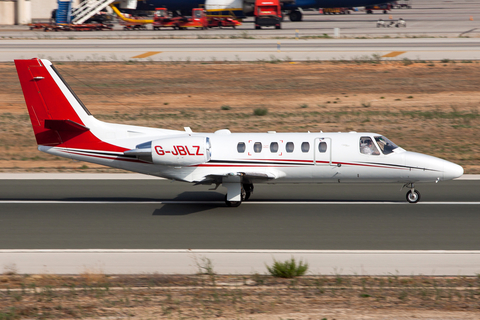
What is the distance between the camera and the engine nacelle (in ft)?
56.3

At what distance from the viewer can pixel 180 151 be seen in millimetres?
17172

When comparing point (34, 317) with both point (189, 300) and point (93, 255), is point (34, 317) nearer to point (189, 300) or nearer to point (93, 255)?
point (189, 300)

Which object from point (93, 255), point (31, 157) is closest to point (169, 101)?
point (31, 157)

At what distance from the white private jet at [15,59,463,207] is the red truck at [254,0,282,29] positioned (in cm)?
6057

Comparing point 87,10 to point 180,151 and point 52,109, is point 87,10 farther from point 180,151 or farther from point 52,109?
point 180,151

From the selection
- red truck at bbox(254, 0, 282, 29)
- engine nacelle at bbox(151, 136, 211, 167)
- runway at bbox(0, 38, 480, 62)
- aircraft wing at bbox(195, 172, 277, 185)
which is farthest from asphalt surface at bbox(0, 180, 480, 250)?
red truck at bbox(254, 0, 282, 29)

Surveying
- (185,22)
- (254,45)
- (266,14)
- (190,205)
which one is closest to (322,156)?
(190,205)

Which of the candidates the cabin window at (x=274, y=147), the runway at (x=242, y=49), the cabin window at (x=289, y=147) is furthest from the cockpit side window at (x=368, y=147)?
the runway at (x=242, y=49)

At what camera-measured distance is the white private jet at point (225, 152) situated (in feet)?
57.0

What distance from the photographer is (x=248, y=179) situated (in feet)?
57.1

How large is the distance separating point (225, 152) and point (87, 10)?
72.9 metres

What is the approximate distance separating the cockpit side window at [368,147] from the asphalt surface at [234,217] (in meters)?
1.80

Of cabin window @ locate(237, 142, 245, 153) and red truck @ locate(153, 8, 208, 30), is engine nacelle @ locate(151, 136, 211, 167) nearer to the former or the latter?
cabin window @ locate(237, 142, 245, 153)

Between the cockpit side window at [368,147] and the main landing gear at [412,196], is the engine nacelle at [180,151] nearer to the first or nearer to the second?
the cockpit side window at [368,147]
